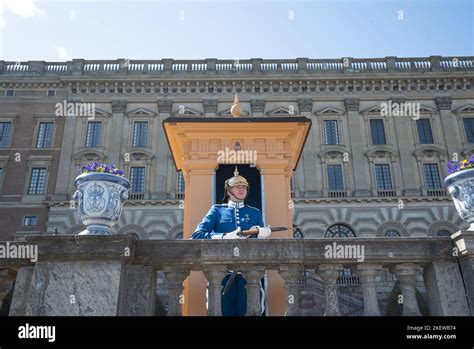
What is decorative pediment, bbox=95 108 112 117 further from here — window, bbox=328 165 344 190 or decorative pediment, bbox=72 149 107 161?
window, bbox=328 165 344 190

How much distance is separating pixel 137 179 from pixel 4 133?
1250 cm

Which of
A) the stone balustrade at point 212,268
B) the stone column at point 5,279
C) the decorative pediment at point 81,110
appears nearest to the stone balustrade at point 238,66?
the decorative pediment at point 81,110

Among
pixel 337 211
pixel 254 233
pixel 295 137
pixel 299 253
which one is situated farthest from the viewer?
pixel 337 211

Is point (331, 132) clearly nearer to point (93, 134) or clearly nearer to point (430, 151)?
point (430, 151)

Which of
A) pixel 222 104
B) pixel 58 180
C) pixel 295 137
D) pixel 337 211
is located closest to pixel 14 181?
pixel 58 180

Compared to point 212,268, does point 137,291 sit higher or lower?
lower

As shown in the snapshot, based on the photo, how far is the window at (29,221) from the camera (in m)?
30.6

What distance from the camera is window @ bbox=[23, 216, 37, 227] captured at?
30.6 m

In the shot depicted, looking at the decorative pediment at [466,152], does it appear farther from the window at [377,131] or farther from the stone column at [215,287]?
the stone column at [215,287]

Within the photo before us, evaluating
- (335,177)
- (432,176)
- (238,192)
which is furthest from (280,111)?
(238,192)

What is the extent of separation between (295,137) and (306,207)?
23.1 m

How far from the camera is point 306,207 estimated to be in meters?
30.7

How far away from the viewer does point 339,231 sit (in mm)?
30344
